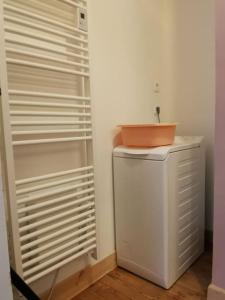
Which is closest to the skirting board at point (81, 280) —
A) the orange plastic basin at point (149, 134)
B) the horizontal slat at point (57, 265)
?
the horizontal slat at point (57, 265)

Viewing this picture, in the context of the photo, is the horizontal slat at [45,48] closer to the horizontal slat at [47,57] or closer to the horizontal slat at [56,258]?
the horizontal slat at [47,57]

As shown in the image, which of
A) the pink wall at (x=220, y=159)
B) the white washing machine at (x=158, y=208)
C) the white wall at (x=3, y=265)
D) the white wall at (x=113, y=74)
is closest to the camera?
the white wall at (x=3, y=265)

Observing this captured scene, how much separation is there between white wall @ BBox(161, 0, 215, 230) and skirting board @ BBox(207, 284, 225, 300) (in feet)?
2.36

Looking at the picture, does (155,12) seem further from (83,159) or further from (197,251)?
(197,251)

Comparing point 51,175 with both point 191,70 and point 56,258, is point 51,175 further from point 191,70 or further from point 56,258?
point 191,70

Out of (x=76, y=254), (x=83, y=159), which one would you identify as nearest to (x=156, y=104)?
(x=83, y=159)

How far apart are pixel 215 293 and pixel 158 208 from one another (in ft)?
1.77

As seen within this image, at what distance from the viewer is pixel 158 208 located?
57.0 inches

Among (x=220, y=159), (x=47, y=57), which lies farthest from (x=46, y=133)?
(x=220, y=159)

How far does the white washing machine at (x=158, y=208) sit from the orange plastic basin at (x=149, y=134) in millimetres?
56

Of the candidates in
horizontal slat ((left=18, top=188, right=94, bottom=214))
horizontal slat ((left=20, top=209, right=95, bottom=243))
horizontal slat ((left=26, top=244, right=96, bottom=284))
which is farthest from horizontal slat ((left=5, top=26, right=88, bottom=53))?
horizontal slat ((left=26, top=244, right=96, bottom=284))

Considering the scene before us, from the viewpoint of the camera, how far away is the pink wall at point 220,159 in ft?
3.97

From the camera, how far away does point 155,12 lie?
2.02 meters

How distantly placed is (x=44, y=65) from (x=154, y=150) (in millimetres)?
768
